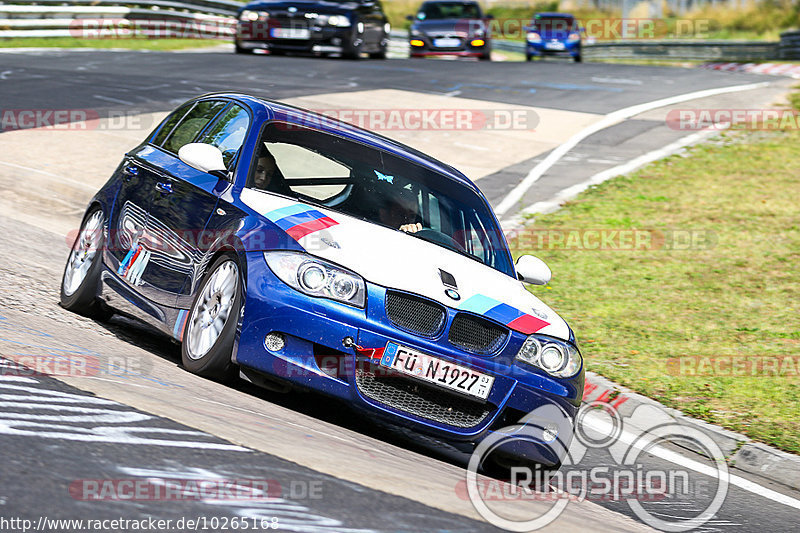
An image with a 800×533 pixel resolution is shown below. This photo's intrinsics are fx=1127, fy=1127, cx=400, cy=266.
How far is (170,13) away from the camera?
114 ft

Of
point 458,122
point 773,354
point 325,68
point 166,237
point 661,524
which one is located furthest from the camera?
point 325,68

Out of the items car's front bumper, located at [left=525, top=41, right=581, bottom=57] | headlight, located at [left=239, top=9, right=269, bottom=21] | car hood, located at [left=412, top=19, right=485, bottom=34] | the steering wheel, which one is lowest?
the steering wheel

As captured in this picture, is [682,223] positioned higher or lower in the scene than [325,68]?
lower

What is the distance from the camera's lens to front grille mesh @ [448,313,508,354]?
5582mm

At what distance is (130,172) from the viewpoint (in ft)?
24.4

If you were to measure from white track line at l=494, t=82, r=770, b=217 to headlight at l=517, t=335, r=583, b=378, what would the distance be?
24.2 ft

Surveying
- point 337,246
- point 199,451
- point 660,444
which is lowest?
point 660,444

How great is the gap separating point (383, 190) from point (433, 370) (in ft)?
5.50

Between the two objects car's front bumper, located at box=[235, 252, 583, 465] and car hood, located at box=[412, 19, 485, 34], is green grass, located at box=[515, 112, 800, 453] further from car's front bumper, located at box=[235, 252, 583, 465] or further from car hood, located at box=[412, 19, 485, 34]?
car hood, located at box=[412, 19, 485, 34]

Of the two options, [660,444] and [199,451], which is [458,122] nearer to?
[660,444]

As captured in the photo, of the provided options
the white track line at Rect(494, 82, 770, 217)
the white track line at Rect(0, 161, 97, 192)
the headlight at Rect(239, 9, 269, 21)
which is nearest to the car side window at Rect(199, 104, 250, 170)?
the white track line at Rect(0, 161, 97, 192)

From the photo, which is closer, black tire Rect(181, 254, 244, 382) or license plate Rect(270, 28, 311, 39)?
black tire Rect(181, 254, 244, 382)

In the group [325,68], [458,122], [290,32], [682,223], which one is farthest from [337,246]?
[290,32]

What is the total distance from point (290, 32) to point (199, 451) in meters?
23.8
